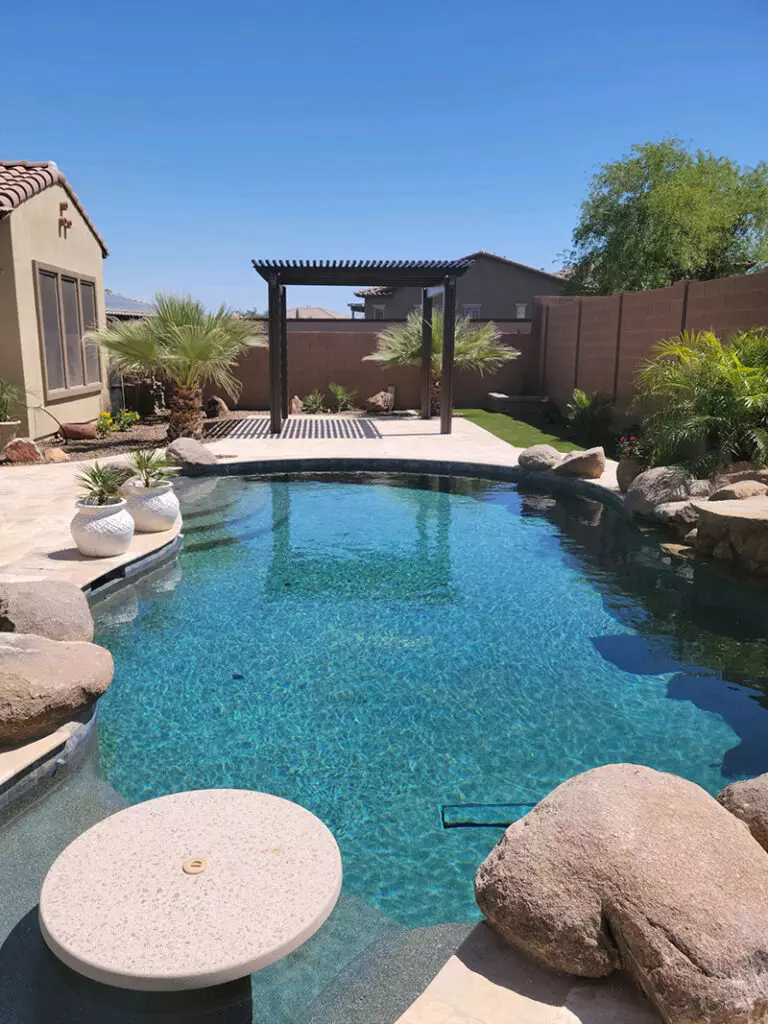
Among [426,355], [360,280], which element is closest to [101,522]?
[360,280]

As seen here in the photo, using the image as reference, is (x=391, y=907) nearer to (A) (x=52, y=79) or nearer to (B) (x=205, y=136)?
(A) (x=52, y=79)

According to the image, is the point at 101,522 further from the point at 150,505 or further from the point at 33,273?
the point at 33,273

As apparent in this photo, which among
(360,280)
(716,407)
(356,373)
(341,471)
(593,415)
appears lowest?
(341,471)

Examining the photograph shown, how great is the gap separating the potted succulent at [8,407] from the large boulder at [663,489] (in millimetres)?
10150

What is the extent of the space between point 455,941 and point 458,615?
4.11 metres

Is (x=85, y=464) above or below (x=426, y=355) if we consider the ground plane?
below

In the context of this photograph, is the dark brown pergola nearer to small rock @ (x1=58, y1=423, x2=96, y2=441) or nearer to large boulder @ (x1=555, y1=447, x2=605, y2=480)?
small rock @ (x1=58, y1=423, x2=96, y2=441)

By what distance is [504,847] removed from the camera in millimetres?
2867

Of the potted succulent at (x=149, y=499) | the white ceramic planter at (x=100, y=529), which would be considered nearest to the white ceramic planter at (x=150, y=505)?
the potted succulent at (x=149, y=499)

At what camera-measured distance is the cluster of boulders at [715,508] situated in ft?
26.9

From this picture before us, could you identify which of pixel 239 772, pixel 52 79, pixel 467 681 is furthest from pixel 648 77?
pixel 239 772

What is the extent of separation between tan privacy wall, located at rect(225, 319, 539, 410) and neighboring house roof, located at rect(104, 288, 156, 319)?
10.9ft

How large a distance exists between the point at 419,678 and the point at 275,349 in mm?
12345

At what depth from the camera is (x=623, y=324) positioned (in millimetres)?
16547
